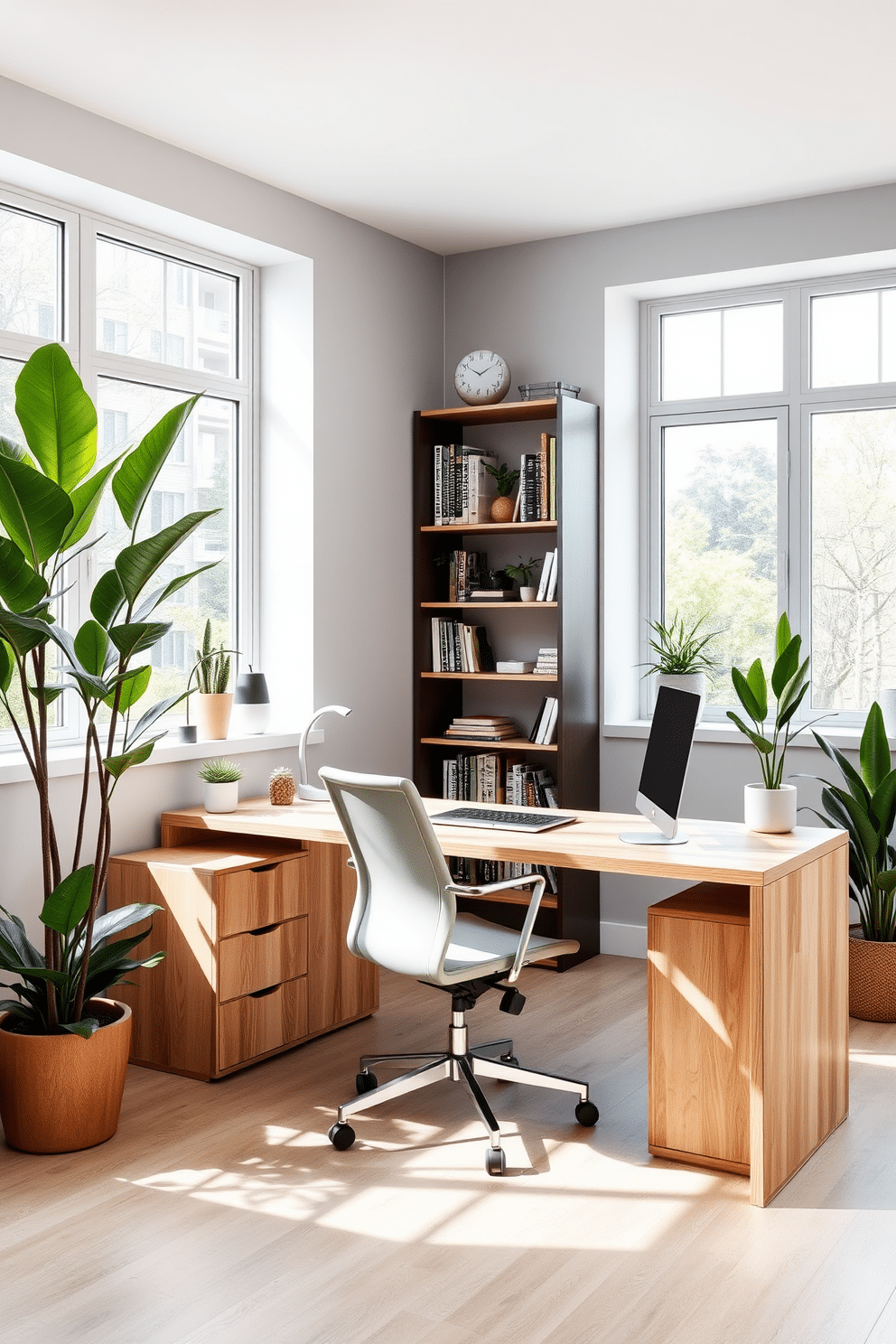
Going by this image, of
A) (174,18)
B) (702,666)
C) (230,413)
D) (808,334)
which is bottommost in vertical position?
(702,666)

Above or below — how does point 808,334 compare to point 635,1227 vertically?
above

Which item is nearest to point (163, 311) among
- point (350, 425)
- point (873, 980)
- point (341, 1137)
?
point (350, 425)

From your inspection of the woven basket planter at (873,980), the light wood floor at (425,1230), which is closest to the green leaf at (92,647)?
the light wood floor at (425,1230)

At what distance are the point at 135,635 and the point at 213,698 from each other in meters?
1.19

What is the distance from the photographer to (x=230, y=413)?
4.62 meters

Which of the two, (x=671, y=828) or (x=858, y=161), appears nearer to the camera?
(x=671, y=828)

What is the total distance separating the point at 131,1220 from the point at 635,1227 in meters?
1.10

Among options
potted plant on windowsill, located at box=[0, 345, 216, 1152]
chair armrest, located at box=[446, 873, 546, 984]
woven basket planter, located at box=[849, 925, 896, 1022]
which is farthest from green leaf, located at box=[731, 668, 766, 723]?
potted plant on windowsill, located at box=[0, 345, 216, 1152]

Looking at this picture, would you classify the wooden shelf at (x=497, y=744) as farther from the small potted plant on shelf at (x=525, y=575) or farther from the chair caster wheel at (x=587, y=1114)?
the chair caster wheel at (x=587, y=1114)

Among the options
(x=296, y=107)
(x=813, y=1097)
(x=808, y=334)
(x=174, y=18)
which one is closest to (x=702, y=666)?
(x=808, y=334)

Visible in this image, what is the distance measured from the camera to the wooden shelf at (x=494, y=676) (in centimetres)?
487

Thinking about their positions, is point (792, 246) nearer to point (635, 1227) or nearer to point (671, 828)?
point (671, 828)

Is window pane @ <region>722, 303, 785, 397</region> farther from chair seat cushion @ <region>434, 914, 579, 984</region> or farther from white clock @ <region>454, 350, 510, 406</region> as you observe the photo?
chair seat cushion @ <region>434, 914, 579, 984</region>

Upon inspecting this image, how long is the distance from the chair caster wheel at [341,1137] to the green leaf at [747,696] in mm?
1487
